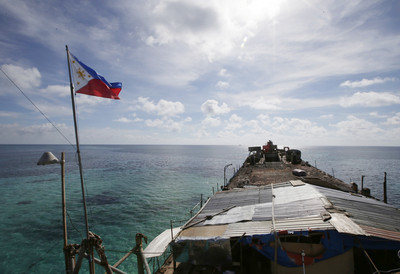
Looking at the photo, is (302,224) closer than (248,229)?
Yes

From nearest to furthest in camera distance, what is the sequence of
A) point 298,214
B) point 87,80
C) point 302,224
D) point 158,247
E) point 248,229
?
1. point 87,80
2. point 302,224
3. point 248,229
4. point 298,214
5. point 158,247

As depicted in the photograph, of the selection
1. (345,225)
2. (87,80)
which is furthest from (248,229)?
(87,80)

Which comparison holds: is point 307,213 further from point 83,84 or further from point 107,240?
point 107,240

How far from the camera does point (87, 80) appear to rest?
29.7 ft

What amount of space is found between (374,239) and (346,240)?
3.79 ft

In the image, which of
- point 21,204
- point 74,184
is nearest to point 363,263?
point 21,204

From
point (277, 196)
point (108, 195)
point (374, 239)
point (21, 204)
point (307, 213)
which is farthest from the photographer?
point (108, 195)

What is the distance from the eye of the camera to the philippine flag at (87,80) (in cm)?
884

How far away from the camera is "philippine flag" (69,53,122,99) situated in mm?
8844

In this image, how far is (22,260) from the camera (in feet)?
69.8

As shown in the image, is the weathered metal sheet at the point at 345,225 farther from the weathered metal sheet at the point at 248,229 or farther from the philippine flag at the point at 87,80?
the philippine flag at the point at 87,80

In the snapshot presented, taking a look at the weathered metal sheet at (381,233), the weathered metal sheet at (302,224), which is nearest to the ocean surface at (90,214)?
the weathered metal sheet at (302,224)

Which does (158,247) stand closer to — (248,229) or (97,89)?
(248,229)

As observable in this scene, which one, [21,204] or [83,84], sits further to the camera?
[21,204]
